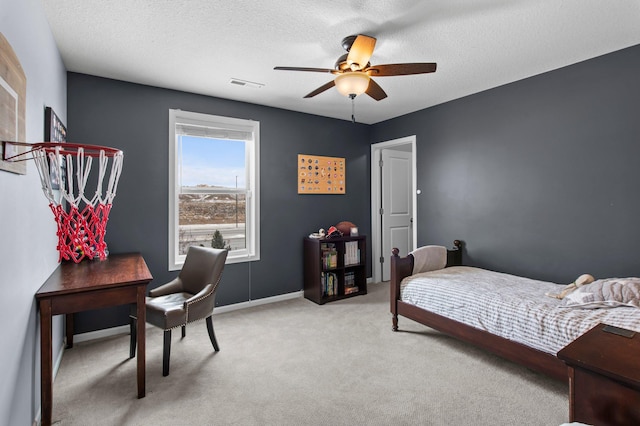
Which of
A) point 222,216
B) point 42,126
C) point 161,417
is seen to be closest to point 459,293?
point 161,417

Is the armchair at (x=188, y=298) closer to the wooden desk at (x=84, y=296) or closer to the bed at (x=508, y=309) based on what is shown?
the wooden desk at (x=84, y=296)

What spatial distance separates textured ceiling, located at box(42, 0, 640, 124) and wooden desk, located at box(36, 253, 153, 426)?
169cm

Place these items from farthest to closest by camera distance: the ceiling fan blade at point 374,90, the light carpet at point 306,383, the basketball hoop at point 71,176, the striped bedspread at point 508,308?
1. the ceiling fan blade at point 374,90
2. the striped bedspread at point 508,308
3. the light carpet at point 306,383
4. the basketball hoop at point 71,176

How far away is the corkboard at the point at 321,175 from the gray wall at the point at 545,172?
1.19 meters

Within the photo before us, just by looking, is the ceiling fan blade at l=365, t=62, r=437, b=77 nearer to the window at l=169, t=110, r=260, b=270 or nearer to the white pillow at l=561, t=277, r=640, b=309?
the white pillow at l=561, t=277, r=640, b=309

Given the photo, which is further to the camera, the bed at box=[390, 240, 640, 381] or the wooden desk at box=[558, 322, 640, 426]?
the bed at box=[390, 240, 640, 381]

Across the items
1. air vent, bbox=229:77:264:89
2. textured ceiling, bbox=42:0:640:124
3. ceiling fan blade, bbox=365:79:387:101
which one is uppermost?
air vent, bbox=229:77:264:89

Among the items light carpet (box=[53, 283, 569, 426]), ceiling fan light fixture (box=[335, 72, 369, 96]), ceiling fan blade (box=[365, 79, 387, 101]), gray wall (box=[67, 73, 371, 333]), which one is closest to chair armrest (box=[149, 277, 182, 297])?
light carpet (box=[53, 283, 569, 426])

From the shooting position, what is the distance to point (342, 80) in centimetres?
237

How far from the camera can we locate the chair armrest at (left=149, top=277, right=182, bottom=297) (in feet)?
9.48

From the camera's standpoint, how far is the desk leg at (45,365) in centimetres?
180

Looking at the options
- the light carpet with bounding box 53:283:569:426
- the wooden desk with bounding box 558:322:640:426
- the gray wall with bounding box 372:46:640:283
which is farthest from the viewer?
the gray wall with bounding box 372:46:640:283

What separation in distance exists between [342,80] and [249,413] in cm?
224

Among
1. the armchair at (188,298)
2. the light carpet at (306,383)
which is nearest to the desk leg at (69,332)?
the light carpet at (306,383)
